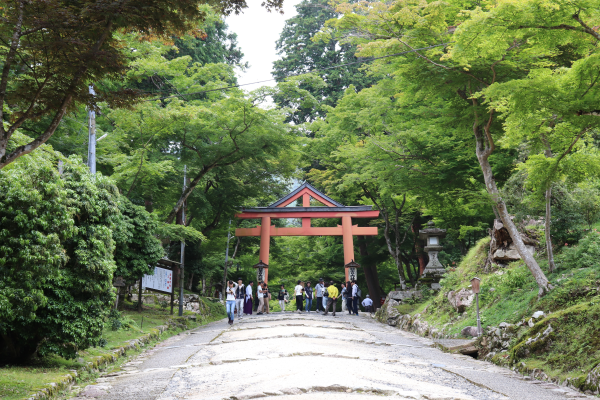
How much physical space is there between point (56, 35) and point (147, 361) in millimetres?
6041

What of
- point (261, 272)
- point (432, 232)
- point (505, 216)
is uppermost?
point (432, 232)

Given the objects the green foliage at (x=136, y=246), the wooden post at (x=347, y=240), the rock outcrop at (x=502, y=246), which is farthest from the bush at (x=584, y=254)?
the wooden post at (x=347, y=240)

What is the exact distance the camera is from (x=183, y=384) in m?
6.15

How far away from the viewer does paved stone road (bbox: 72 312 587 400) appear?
5219 mm

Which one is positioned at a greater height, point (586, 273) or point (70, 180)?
point (70, 180)

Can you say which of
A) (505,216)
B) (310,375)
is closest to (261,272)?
(505,216)

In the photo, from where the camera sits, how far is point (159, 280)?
14648 mm

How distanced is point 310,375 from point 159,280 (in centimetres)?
1001

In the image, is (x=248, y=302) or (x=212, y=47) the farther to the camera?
(x=212, y=47)

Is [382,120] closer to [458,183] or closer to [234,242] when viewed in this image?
[458,183]

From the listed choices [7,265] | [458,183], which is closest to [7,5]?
[7,265]

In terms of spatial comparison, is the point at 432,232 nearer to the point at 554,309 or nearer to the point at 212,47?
the point at 554,309

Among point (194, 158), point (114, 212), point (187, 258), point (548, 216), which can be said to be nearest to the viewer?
point (114, 212)

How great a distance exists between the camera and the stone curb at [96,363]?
5500 mm
